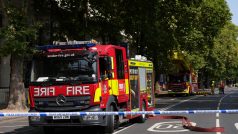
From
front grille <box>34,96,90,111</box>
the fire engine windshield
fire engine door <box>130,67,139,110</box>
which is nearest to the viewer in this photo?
front grille <box>34,96,90,111</box>

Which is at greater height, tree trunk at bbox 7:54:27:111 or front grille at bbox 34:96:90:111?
tree trunk at bbox 7:54:27:111

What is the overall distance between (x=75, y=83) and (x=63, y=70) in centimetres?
72

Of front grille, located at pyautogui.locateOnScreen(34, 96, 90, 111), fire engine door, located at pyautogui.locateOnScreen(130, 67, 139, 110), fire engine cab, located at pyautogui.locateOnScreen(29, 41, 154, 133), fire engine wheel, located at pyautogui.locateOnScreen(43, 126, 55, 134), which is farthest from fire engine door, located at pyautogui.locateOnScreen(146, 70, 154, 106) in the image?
front grille, located at pyautogui.locateOnScreen(34, 96, 90, 111)

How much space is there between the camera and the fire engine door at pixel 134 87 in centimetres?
1752

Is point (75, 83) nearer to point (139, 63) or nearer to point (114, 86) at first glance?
point (114, 86)

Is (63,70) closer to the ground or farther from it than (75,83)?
farther from it

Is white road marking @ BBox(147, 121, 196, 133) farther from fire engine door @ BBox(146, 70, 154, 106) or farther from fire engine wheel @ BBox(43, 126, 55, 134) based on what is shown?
fire engine wheel @ BBox(43, 126, 55, 134)

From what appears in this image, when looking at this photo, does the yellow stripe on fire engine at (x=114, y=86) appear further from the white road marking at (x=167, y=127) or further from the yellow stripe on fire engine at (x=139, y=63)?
the yellow stripe on fire engine at (x=139, y=63)

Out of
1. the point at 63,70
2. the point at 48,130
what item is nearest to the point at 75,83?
the point at 63,70

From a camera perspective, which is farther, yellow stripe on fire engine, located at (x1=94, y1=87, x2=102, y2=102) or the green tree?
the green tree

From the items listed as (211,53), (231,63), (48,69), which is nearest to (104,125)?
(48,69)

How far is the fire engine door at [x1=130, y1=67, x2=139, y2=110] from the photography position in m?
17.5

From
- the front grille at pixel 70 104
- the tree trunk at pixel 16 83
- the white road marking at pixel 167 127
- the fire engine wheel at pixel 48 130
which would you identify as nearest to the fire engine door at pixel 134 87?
the white road marking at pixel 167 127

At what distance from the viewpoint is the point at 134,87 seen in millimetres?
17938
